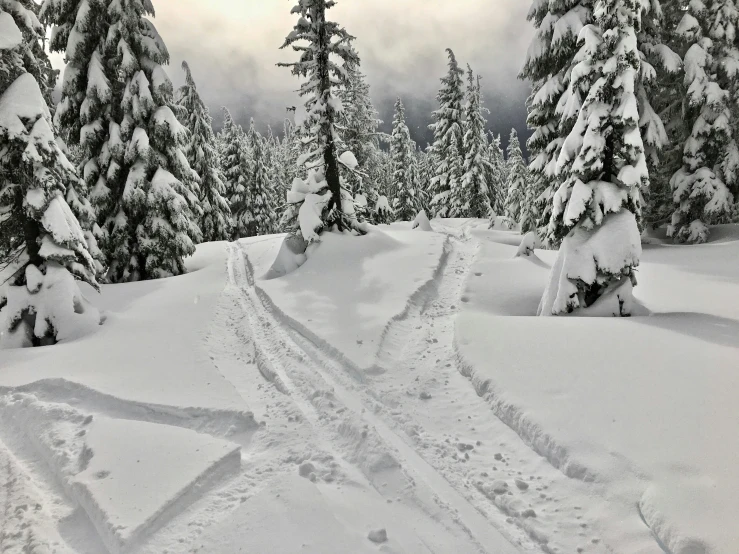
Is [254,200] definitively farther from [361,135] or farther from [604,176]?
[604,176]

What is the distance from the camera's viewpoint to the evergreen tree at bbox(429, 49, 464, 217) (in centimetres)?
3872

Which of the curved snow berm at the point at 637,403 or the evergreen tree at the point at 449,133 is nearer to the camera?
the curved snow berm at the point at 637,403

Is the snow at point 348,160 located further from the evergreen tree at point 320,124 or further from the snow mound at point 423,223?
the snow mound at point 423,223

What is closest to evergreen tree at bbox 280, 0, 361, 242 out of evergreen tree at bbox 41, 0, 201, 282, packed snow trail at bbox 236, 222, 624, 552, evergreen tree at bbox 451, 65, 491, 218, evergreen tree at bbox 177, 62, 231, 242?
evergreen tree at bbox 41, 0, 201, 282

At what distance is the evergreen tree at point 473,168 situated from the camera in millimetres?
37812

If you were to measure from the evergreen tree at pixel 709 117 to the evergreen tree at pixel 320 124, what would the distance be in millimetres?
15789

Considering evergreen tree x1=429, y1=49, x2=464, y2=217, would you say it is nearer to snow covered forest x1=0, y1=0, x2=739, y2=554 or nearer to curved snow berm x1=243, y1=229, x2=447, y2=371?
snow covered forest x1=0, y1=0, x2=739, y2=554

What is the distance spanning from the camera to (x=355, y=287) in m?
→ 13.4

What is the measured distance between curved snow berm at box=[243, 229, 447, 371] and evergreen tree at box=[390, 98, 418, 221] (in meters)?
23.7

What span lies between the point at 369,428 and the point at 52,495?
4043 mm

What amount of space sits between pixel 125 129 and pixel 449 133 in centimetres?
2961

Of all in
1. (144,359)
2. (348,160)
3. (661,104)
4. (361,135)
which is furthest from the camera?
(361,135)

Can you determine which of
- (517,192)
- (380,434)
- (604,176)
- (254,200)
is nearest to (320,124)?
(604,176)

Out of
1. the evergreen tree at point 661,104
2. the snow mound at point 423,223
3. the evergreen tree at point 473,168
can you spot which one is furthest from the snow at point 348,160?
the evergreen tree at point 473,168
